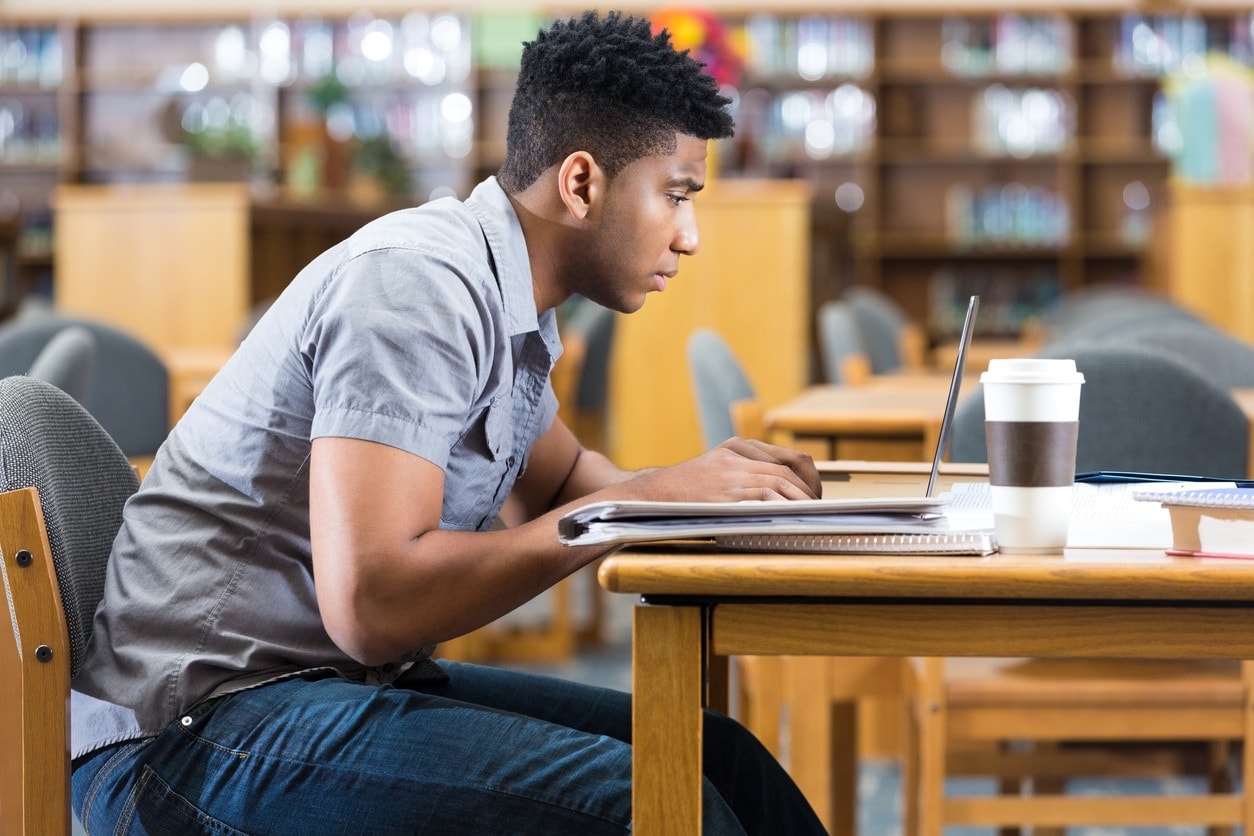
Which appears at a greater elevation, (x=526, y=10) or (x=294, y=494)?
(x=526, y=10)

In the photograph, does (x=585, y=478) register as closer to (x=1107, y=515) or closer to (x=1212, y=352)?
(x=1107, y=515)

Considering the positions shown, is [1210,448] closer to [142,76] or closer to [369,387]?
[369,387]

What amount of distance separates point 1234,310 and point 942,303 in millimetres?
2634

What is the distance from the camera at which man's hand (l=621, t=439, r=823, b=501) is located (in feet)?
3.15

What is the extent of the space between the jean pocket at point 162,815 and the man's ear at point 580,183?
50cm

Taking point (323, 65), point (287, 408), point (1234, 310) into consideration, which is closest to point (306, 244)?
point (323, 65)

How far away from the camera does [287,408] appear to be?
42.3 inches

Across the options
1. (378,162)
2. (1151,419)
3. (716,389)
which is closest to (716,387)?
(716,389)

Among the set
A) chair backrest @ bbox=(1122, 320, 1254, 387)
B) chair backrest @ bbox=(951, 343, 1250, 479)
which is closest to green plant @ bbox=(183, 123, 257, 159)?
chair backrest @ bbox=(1122, 320, 1254, 387)

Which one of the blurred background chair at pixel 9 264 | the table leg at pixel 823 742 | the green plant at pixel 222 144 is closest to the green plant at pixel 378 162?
the green plant at pixel 222 144

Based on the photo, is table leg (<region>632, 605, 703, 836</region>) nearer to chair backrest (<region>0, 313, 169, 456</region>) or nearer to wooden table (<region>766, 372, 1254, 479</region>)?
wooden table (<region>766, 372, 1254, 479</region>)

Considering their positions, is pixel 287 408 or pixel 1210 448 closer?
pixel 287 408

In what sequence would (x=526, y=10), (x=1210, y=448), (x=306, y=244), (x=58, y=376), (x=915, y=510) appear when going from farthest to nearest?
(x=526, y=10) → (x=306, y=244) → (x=58, y=376) → (x=1210, y=448) → (x=915, y=510)

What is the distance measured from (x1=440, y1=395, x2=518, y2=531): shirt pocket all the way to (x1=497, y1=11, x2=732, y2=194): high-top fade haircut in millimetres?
200
